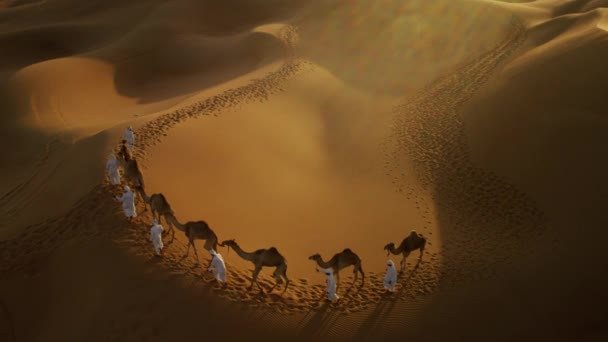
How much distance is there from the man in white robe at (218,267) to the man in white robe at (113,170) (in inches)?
168

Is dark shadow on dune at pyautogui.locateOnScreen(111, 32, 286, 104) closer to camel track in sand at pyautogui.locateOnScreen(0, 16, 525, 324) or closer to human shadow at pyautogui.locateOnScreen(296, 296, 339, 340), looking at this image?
camel track in sand at pyautogui.locateOnScreen(0, 16, 525, 324)

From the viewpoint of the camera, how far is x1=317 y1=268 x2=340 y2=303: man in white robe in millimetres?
9078

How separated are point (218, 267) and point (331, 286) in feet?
7.59

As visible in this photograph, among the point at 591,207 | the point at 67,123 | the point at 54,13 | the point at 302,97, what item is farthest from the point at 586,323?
the point at 54,13

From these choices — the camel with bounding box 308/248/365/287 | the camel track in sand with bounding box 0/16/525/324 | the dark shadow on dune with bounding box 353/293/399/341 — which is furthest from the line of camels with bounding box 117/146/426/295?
the dark shadow on dune with bounding box 353/293/399/341

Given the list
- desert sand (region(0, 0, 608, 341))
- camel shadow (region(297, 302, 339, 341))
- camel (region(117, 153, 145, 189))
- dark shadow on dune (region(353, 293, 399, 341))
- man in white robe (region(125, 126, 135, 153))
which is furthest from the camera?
man in white robe (region(125, 126, 135, 153))

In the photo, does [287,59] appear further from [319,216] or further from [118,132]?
[319,216]

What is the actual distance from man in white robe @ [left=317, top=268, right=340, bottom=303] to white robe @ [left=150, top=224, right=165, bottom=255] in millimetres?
3504

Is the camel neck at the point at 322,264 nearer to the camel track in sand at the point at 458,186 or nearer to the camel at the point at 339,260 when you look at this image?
the camel at the point at 339,260

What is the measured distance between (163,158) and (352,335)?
7951mm

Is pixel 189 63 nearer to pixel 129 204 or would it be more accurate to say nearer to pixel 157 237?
pixel 129 204

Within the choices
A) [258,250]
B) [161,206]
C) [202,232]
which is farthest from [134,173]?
[258,250]

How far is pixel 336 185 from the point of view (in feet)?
47.0

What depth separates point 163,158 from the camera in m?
13.7
